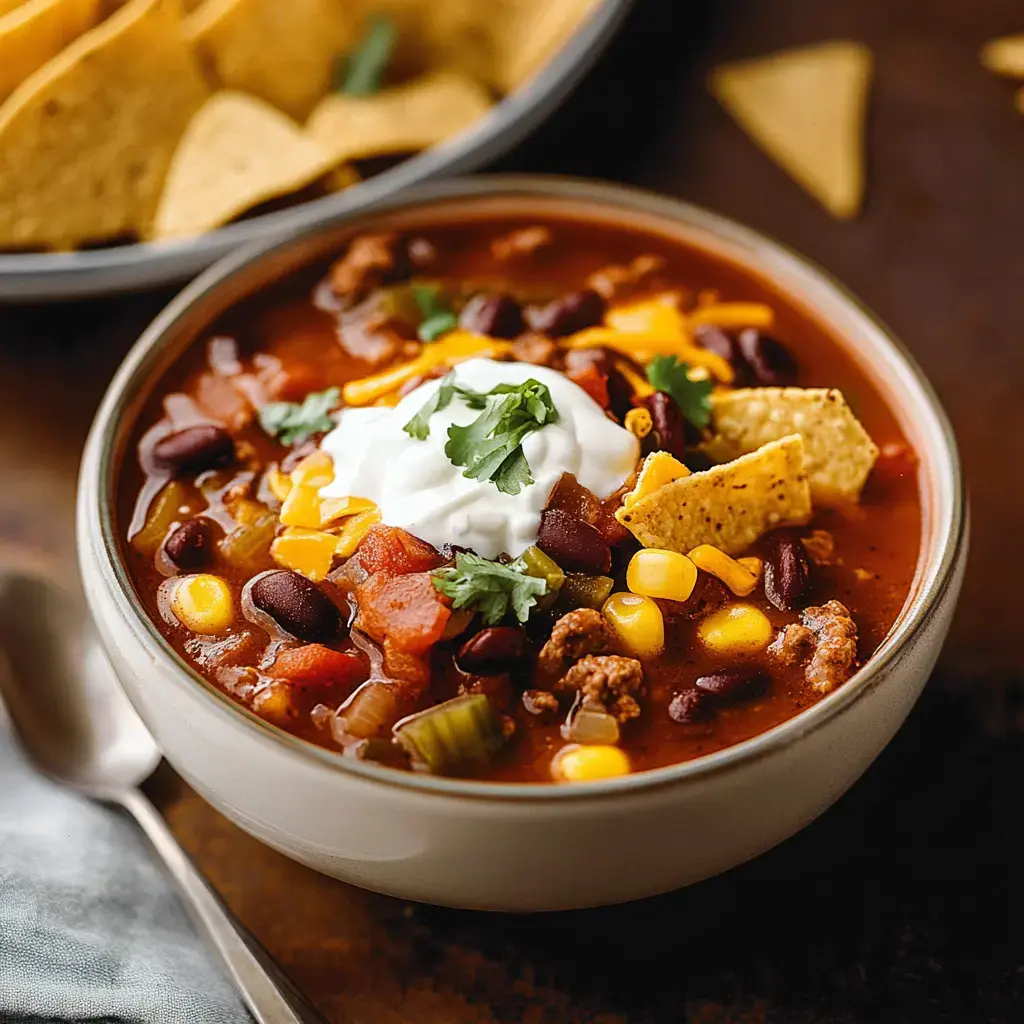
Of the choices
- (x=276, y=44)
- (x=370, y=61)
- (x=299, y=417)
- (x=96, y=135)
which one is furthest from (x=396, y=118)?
(x=299, y=417)

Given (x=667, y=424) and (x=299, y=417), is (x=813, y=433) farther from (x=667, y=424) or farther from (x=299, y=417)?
(x=299, y=417)

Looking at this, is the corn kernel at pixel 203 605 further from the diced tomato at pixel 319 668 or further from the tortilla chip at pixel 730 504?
the tortilla chip at pixel 730 504

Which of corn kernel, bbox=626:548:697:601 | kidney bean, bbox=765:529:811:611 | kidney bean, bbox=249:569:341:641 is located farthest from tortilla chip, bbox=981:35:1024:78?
kidney bean, bbox=249:569:341:641

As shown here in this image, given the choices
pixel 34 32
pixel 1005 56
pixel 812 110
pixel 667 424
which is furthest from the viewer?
pixel 1005 56

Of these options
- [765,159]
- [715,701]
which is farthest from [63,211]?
[715,701]

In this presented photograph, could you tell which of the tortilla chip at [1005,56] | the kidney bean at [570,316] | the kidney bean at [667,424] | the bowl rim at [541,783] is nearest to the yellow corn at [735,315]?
the bowl rim at [541,783]

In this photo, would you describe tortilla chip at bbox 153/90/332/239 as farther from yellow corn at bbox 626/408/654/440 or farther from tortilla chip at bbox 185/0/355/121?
yellow corn at bbox 626/408/654/440
